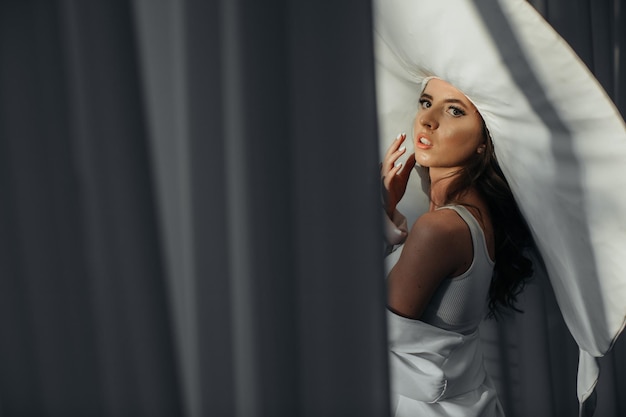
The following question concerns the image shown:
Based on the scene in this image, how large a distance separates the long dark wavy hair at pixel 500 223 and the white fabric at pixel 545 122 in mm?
97

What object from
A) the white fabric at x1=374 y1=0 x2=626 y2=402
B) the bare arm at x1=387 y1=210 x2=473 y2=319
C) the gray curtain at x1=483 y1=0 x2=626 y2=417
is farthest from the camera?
the gray curtain at x1=483 y1=0 x2=626 y2=417

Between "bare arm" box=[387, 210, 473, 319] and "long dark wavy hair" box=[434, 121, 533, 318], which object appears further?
"long dark wavy hair" box=[434, 121, 533, 318]

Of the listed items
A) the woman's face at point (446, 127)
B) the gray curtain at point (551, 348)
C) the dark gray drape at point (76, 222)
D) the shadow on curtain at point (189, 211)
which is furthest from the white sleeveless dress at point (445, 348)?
the dark gray drape at point (76, 222)

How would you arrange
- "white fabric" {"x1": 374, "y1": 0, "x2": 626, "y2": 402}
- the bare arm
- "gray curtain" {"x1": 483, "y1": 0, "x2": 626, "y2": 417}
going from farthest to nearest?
Result: "gray curtain" {"x1": 483, "y1": 0, "x2": 626, "y2": 417} < the bare arm < "white fabric" {"x1": 374, "y1": 0, "x2": 626, "y2": 402}

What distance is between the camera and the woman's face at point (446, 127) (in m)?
1.20

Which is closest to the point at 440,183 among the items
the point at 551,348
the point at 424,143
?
the point at 424,143

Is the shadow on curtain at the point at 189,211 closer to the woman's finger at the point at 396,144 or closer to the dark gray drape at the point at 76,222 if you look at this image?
the dark gray drape at the point at 76,222

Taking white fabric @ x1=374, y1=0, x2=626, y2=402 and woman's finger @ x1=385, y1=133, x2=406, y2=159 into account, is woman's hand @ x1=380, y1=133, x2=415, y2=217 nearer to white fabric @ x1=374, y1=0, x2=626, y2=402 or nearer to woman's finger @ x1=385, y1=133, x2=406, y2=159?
woman's finger @ x1=385, y1=133, x2=406, y2=159

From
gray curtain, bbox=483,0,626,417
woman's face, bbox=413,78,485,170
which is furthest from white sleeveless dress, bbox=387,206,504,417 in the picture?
gray curtain, bbox=483,0,626,417

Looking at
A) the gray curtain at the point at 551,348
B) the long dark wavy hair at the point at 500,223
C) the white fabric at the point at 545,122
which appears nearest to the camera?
the white fabric at the point at 545,122

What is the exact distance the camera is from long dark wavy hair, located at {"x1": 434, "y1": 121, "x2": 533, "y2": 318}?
125 centimetres

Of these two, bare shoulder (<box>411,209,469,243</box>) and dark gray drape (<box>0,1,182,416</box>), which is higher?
dark gray drape (<box>0,1,182,416</box>)

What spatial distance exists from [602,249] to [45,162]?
0.88 meters

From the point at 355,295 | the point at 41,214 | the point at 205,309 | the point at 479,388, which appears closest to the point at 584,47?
the point at 479,388
